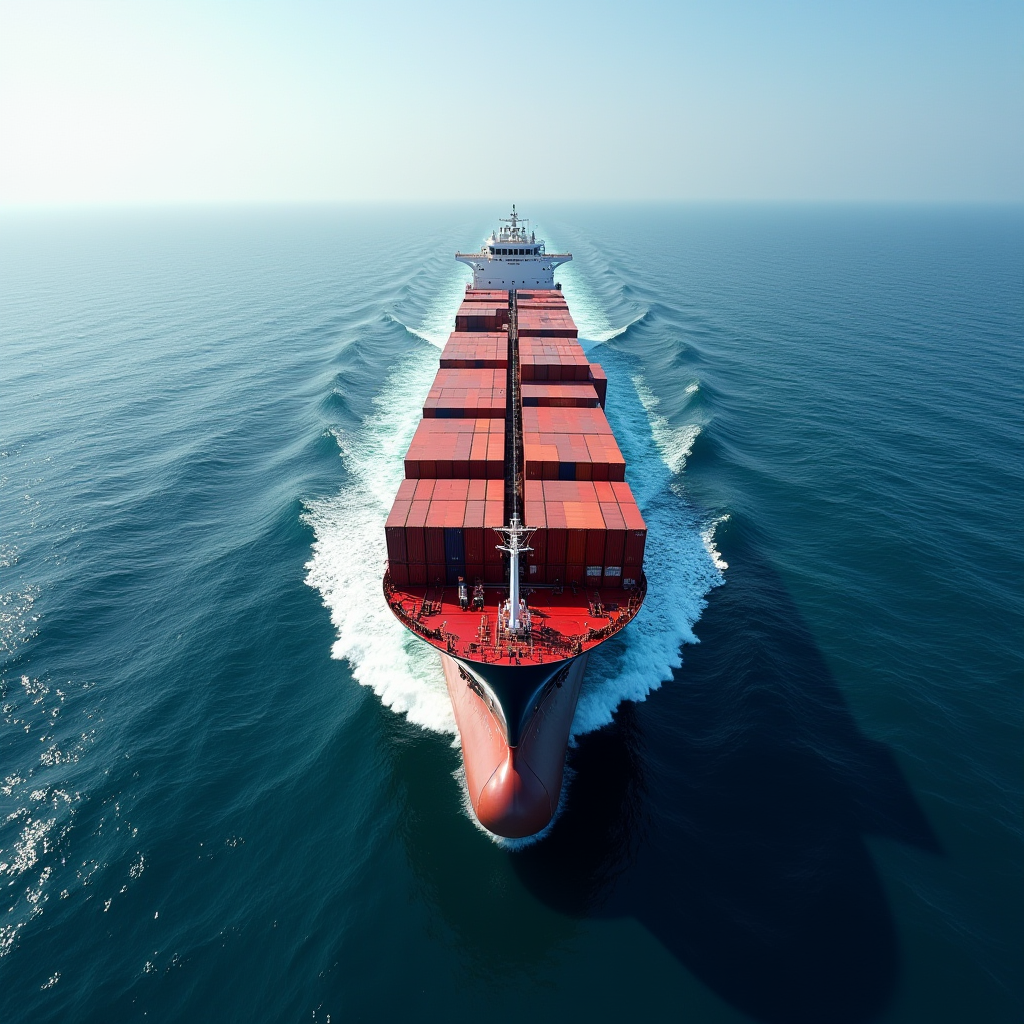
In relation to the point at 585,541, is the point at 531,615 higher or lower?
lower

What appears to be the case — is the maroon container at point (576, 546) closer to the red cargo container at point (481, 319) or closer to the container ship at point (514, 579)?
the container ship at point (514, 579)

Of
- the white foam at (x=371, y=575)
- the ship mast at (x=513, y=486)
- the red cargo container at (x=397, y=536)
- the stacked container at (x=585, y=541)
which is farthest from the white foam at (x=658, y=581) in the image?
the red cargo container at (x=397, y=536)

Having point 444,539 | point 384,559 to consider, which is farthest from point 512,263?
point 444,539

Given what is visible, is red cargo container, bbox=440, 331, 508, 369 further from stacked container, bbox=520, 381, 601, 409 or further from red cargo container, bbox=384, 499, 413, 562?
red cargo container, bbox=384, 499, 413, 562

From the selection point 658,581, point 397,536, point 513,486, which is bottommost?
point 658,581

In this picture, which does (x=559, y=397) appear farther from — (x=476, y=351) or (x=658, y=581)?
(x=658, y=581)

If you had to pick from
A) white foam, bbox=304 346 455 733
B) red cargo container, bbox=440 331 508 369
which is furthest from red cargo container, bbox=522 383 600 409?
white foam, bbox=304 346 455 733

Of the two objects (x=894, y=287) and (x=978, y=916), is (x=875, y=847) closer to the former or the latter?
(x=978, y=916)
